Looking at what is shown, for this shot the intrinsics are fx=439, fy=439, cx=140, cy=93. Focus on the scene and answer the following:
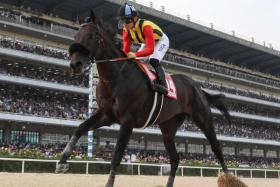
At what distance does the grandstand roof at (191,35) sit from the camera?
4075 centimetres

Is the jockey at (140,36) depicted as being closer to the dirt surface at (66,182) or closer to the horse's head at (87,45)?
the horse's head at (87,45)

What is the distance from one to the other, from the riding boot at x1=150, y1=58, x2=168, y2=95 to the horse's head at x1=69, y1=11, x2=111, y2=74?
1.04 m

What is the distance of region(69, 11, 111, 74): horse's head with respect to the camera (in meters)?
5.62

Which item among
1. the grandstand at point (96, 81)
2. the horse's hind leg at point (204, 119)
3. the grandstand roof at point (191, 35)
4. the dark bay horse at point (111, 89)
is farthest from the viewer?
the grandstand roof at point (191, 35)

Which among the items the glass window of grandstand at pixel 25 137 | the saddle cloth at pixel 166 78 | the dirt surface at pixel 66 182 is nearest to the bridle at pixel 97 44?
the saddle cloth at pixel 166 78

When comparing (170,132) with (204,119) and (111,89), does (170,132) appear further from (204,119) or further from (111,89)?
(111,89)

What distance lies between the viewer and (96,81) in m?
26.7

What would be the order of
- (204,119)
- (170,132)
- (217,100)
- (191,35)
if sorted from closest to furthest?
1. (170,132)
2. (204,119)
3. (217,100)
4. (191,35)

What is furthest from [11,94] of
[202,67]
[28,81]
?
[202,67]

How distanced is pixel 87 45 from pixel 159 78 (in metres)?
1.38

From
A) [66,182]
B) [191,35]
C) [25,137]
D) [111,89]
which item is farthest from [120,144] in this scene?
[191,35]

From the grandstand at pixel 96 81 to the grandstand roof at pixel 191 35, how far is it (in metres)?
0.10

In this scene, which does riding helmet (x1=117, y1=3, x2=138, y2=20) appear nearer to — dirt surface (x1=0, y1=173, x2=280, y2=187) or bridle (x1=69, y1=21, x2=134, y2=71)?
bridle (x1=69, y1=21, x2=134, y2=71)

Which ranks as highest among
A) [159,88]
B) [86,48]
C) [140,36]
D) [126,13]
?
[126,13]
